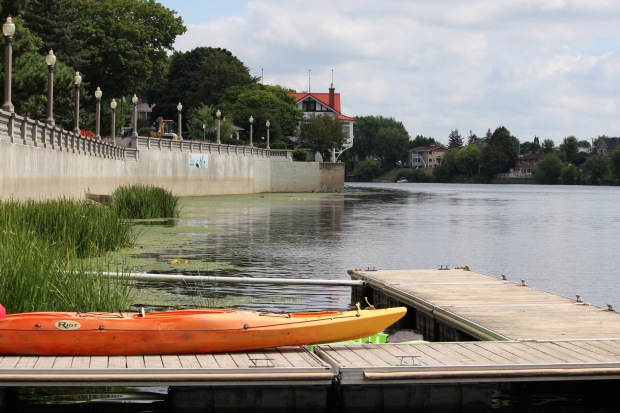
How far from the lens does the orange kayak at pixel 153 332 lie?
7.33 m

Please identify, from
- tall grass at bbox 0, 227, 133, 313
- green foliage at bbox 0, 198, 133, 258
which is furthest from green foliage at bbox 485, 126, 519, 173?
tall grass at bbox 0, 227, 133, 313

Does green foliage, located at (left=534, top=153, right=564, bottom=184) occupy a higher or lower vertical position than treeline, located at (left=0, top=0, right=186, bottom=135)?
lower

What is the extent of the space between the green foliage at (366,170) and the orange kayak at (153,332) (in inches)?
7183

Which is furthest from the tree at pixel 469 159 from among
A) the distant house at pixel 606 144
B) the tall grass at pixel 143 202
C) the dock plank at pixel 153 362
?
the dock plank at pixel 153 362

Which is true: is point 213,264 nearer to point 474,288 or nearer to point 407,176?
point 474,288

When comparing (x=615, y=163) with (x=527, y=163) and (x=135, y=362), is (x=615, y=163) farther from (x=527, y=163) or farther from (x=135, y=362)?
(x=135, y=362)

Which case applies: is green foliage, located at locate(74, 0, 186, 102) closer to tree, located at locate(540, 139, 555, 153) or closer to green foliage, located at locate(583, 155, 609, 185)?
green foliage, located at locate(583, 155, 609, 185)

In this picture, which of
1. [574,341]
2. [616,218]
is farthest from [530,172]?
[574,341]

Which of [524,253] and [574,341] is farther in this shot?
[524,253]

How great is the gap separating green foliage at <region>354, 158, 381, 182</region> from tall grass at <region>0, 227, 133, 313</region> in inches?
7117

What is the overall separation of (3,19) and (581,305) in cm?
2913

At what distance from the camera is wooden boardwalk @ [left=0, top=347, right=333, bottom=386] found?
6.75 m

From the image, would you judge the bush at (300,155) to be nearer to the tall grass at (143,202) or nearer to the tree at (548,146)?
the tall grass at (143,202)

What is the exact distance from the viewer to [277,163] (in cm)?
8525
